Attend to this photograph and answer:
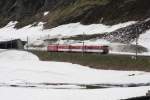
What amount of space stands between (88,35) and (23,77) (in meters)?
36.2

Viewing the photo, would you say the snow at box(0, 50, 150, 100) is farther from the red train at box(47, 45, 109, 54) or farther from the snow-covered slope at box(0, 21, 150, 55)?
the snow-covered slope at box(0, 21, 150, 55)

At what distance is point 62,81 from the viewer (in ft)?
159

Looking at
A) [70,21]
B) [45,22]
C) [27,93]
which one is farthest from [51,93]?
[45,22]

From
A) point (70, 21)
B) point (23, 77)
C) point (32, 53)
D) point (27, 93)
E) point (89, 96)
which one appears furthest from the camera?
point (70, 21)

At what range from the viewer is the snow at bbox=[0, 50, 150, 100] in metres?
35.5

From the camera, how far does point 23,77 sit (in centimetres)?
5122

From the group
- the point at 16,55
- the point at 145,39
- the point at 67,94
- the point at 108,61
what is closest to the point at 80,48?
the point at 145,39

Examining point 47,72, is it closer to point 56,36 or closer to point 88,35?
point 88,35

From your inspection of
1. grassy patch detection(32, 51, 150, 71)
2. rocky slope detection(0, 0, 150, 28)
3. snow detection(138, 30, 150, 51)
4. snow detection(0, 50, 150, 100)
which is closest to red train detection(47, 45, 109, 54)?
grassy patch detection(32, 51, 150, 71)

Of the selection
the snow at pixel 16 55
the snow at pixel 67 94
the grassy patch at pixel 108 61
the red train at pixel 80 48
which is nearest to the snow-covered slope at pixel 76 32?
the red train at pixel 80 48

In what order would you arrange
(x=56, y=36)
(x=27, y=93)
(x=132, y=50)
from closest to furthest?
1. (x=27, y=93)
2. (x=132, y=50)
3. (x=56, y=36)

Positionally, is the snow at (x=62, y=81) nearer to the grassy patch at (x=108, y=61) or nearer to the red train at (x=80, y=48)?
the grassy patch at (x=108, y=61)

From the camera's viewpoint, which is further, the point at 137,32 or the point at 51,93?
the point at 137,32

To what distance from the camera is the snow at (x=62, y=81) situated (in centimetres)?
3547
